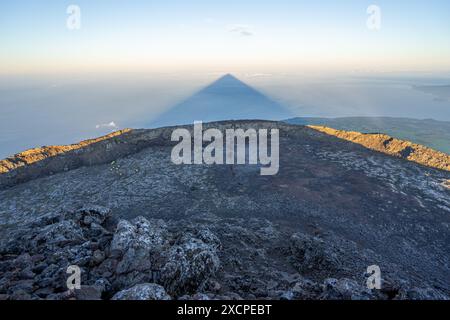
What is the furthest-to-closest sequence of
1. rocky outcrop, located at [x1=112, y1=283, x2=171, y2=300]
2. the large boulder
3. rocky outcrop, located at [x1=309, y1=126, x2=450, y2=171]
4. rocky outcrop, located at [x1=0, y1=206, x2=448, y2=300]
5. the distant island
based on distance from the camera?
the distant island, rocky outcrop, located at [x1=309, y1=126, x2=450, y2=171], the large boulder, rocky outcrop, located at [x1=0, y1=206, x2=448, y2=300], rocky outcrop, located at [x1=112, y1=283, x2=171, y2=300]

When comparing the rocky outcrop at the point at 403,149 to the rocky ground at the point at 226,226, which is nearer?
the rocky ground at the point at 226,226

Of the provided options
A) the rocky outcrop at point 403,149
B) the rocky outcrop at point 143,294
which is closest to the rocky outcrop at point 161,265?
the rocky outcrop at point 143,294

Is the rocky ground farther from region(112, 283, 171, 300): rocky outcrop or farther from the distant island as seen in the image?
the distant island

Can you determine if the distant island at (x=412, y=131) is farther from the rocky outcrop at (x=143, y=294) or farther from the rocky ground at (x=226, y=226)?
the rocky outcrop at (x=143, y=294)

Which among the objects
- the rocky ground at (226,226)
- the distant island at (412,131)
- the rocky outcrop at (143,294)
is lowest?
the distant island at (412,131)

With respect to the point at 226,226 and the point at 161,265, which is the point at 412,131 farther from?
the point at 161,265

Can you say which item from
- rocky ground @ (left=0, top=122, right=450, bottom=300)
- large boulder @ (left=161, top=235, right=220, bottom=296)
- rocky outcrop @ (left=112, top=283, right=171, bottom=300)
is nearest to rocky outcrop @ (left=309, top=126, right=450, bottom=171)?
rocky ground @ (left=0, top=122, right=450, bottom=300)

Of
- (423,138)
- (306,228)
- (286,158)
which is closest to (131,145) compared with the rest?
(286,158)

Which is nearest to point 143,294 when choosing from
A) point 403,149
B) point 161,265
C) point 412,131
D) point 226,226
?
point 161,265
